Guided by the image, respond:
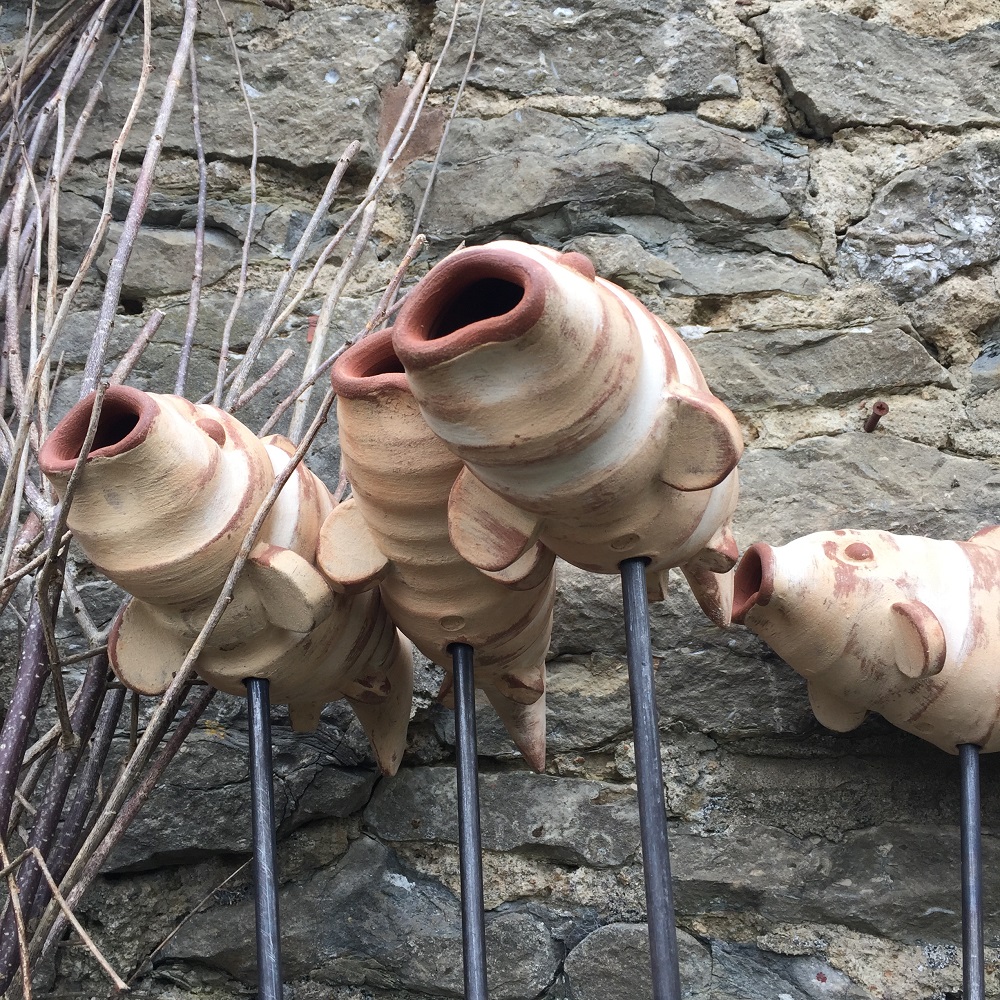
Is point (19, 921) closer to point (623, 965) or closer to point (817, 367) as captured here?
point (623, 965)

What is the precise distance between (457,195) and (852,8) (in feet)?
1.58

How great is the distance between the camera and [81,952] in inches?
40.4

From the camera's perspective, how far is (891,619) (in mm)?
875

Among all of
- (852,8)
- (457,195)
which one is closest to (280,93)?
(457,195)

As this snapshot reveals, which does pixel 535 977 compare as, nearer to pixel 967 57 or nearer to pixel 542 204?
pixel 542 204

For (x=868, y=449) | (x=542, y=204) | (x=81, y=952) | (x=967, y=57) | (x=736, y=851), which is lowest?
(x=81, y=952)

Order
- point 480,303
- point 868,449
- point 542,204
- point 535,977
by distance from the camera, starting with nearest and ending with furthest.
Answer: point 480,303
point 535,977
point 868,449
point 542,204

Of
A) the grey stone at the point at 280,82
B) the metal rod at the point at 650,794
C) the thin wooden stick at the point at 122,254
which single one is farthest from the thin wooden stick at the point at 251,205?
the metal rod at the point at 650,794

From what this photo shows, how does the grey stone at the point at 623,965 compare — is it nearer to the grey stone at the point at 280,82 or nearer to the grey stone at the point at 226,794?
the grey stone at the point at 226,794

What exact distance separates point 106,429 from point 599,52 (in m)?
0.80

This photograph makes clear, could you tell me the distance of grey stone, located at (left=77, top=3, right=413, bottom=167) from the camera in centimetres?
135

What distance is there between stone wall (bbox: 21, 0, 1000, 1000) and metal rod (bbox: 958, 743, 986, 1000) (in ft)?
0.39

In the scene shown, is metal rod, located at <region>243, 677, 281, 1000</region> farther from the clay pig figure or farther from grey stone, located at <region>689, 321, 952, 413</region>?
grey stone, located at <region>689, 321, 952, 413</region>

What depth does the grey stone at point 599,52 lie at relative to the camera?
52.6 inches
